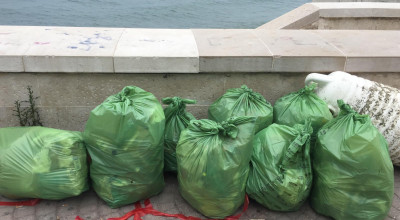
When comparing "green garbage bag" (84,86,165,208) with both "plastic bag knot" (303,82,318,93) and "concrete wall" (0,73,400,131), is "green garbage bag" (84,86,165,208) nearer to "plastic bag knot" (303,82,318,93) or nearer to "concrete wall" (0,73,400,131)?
"concrete wall" (0,73,400,131)

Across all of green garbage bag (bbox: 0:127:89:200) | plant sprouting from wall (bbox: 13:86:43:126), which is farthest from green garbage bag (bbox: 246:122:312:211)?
plant sprouting from wall (bbox: 13:86:43:126)

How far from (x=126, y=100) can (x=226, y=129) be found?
796 mm

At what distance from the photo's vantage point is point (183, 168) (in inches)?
103

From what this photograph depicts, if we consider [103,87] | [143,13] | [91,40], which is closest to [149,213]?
[103,87]

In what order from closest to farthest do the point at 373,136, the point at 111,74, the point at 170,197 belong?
1. the point at 373,136
2. the point at 170,197
3. the point at 111,74

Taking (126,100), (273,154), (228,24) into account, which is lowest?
(228,24)

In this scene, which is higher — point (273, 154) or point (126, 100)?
point (126, 100)

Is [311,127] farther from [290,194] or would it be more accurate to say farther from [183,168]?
[183,168]

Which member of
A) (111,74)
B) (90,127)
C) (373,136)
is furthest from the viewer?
(111,74)

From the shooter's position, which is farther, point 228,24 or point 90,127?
point 228,24

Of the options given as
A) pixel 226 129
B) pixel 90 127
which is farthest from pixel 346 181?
pixel 90 127

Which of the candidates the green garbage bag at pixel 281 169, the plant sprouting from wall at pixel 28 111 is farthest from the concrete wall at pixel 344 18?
the plant sprouting from wall at pixel 28 111

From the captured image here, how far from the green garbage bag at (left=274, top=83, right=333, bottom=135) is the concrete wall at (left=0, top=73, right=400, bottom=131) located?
1.21 ft

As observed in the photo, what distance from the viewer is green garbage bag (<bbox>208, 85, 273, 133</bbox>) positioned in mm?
3051
